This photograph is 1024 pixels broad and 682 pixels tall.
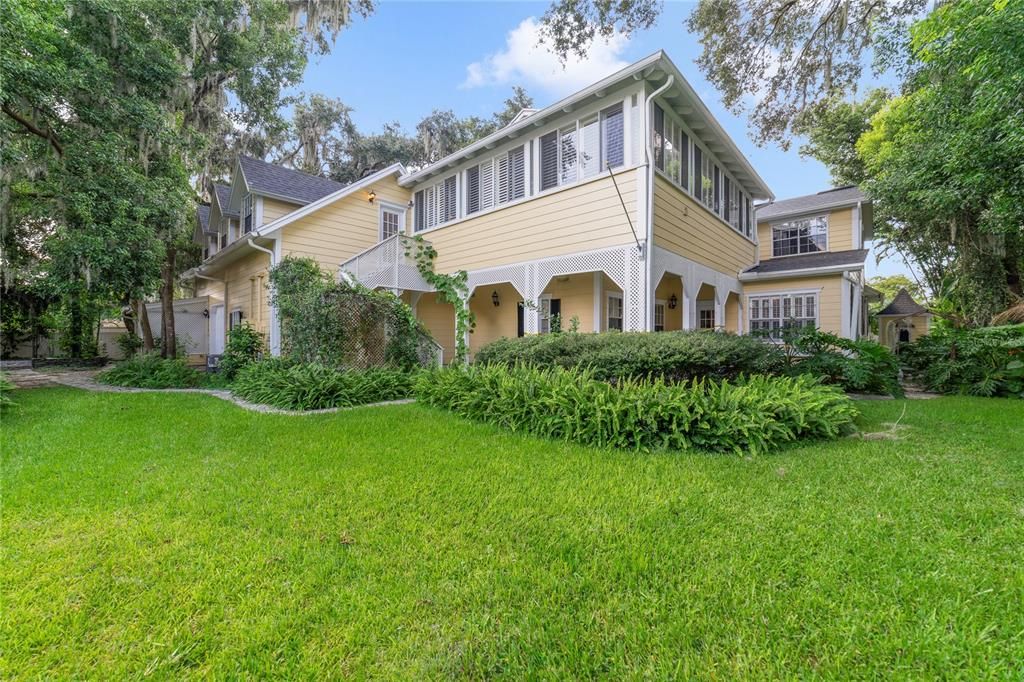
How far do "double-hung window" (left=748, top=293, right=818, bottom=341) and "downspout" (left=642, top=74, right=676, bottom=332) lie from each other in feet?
18.7

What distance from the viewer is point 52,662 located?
1.61m

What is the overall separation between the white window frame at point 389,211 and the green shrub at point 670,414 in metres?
8.54

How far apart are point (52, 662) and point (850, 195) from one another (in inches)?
690

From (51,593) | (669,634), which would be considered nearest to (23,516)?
(51,593)

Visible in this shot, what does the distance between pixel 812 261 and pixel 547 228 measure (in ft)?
29.1

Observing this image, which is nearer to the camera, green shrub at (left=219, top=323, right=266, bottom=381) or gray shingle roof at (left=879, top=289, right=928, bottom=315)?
green shrub at (left=219, top=323, right=266, bottom=381)

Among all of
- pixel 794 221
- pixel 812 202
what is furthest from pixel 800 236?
pixel 812 202

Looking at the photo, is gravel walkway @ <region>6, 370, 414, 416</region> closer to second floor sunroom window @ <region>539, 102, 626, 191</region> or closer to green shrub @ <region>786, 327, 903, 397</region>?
second floor sunroom window @ <region>539, 102, 626, 191</region>

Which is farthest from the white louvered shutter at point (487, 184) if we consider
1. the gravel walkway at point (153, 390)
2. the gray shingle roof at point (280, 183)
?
the gravel walkway at point (153, 390)

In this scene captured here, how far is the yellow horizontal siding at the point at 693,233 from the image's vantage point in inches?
298

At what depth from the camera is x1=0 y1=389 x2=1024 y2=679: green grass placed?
1631mm

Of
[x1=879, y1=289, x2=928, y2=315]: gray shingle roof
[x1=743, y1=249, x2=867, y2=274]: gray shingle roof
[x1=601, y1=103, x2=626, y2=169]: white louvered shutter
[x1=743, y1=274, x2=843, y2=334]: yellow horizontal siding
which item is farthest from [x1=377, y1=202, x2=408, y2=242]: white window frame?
[x1=879, y1=289, x2=928, y2=315]: gray shingle roof

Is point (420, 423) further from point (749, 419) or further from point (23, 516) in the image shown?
point (749, 419)

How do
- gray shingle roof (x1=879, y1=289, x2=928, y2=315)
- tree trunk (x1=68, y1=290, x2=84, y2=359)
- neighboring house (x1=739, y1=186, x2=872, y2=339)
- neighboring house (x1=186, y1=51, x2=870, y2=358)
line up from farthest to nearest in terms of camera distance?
1. gray shingle roof (x1=879, y1=289, x2=928, y2=315)
2. tree trunk (x1=68, y1=290, x2=84, y2=359)
3. neighboring house (x1=739, y1=186, x2=872, y2=339)
4. neighboring house (x1=186, y1=51, x2=870, y2=358)
